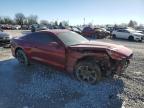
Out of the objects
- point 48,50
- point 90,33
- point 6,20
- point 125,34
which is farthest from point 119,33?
point 6,20

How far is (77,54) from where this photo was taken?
19.4 ft

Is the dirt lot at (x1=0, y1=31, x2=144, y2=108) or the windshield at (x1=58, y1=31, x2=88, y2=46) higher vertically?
the windshield at (x1=58, y1=31, x2=88, y2=46)

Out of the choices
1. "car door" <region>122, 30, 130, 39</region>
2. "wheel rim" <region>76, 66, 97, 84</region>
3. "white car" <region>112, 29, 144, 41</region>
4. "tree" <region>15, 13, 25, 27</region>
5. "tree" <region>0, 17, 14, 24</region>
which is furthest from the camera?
"tree" <region>15, 13, 25, 27</region>

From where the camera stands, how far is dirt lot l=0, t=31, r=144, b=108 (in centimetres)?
470

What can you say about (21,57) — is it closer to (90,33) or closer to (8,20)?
(90,33)

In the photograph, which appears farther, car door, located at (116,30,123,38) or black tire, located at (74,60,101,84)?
car door, located at (116,30,123,38)

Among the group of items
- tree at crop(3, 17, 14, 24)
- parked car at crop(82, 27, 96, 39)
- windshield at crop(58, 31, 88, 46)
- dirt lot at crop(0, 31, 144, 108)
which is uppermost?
tree at crop(3, 17, 14, 24)

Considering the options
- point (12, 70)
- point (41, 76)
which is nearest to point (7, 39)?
point (12, 70)

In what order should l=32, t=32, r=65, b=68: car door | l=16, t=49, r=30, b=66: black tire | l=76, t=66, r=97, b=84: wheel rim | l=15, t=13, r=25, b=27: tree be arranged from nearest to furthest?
l=76, t=66, r=97, b=84: wheel rim, l=32, t=32, r=65, b=68: car door, l=16, t=49, r=30, b=66: black tire, l=15, t=13, r=25, b=27: tree

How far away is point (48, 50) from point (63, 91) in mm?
1743

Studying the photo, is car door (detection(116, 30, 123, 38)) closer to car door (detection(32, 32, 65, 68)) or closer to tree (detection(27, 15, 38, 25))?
car door (detection(32, 32, 65, 68))

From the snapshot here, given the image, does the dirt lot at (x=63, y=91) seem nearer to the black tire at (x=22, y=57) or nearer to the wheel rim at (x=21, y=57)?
the black tire at (x=22, y=57)

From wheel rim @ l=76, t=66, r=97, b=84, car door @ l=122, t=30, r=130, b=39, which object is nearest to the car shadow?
wheel rim @ l=76, t=66, r=97, b=84

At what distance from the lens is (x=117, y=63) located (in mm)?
5523
